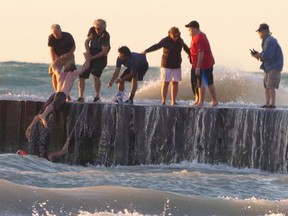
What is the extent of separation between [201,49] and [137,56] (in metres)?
1.07

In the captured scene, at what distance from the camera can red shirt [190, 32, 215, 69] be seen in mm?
17766

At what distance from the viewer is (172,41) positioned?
721 inches

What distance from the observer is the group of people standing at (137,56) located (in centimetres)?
1780

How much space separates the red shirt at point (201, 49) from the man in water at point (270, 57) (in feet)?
2.64

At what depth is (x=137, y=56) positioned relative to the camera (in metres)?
18.2

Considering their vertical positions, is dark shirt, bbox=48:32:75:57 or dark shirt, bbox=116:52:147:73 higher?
dark shirt, bbox=48:32:75:57

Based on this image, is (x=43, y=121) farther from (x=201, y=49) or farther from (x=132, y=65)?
(x=201, y=49)

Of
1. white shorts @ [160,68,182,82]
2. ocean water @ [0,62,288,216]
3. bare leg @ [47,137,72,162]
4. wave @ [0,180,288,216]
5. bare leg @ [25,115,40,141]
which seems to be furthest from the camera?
white shorts @ [160,68,182,82]

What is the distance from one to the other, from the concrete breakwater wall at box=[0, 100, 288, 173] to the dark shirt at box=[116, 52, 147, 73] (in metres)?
0.63

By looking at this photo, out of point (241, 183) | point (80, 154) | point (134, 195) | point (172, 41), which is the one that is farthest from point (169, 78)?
point (134, 195)

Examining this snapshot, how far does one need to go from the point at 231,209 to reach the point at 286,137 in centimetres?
451

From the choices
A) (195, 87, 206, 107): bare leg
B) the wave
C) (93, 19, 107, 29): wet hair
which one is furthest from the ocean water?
(93, 19, 107, 29): wet hair

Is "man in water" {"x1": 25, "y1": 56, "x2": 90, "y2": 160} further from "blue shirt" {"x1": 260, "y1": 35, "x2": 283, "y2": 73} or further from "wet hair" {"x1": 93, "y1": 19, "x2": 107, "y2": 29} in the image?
"blue shirt" {"x1": 260, "y1": 35, "x2": 283, "y2": 73}

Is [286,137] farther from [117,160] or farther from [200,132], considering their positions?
[117,160]
